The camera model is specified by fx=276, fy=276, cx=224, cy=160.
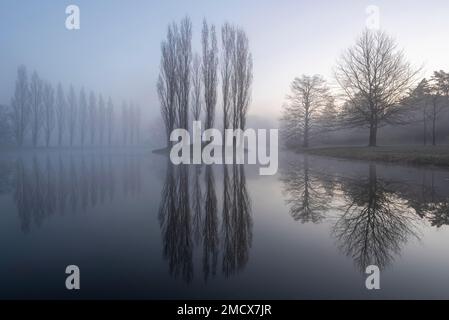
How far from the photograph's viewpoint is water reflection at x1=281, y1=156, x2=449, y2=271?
3571 millimetres

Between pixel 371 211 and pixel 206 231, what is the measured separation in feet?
10.4

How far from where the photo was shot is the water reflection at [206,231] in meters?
3.09

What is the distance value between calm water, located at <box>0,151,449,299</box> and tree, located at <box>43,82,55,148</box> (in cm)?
5217

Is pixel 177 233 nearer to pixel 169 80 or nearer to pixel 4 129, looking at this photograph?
pixel 169 80

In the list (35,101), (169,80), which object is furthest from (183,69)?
(35,101)

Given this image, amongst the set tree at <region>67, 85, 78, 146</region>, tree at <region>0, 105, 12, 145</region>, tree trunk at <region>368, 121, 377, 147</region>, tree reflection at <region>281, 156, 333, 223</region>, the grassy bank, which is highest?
tree at <region>67, 85, 78, 146</region>

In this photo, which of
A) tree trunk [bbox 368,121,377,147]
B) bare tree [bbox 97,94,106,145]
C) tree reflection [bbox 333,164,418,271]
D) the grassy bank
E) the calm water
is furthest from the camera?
bare tree [bbox 97,94,106,145]

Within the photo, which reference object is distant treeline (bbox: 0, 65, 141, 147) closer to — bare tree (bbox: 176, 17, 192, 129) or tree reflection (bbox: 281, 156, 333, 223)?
bare tree (bbox: 176, 17, 192, 129)

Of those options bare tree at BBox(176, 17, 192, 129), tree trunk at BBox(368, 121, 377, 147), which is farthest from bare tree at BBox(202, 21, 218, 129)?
tree trunk at BBox(368, 121, 377, 147)

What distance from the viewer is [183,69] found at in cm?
2912

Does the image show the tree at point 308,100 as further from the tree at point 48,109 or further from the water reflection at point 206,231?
the tree at point 48,109

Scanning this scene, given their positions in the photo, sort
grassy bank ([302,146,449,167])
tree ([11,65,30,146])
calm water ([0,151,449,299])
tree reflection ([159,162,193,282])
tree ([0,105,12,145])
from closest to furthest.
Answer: calm water ([0,151,449,299])
tree reflection ([159,162,193,282])
grassy bank ([302,146,449,167])
tree ([11,65,30,146])
tree ([0,105,12,145])

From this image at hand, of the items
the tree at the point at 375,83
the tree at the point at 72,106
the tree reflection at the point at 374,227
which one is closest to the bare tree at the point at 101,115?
the tree at the point at 72,106
